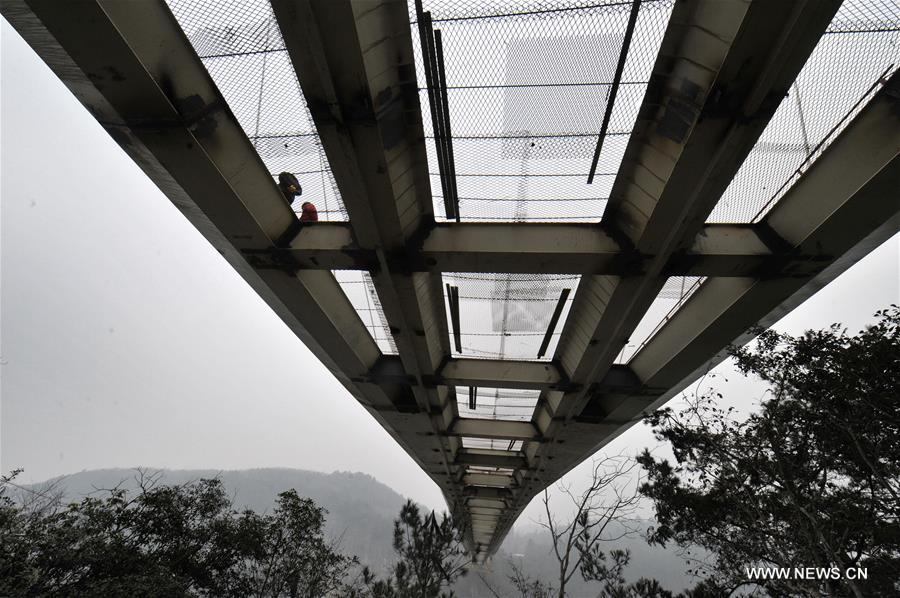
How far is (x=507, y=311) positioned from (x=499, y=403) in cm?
514

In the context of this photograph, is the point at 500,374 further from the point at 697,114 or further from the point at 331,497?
the point at 331,497

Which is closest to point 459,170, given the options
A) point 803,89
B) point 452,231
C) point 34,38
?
point 452,231

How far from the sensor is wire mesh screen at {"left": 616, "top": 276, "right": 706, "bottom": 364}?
18.0ft

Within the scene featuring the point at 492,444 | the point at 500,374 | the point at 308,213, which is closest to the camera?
the point at 308,213

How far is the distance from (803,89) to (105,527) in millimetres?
13833

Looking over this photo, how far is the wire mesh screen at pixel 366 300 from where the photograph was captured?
5711 millimetres

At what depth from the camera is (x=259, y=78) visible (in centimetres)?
337

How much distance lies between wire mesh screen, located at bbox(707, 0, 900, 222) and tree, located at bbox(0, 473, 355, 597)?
38.7ft

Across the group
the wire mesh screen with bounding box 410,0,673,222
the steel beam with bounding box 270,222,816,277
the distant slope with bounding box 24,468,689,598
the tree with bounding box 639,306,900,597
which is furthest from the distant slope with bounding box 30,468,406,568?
the tree with bounding box 639,306,900,597

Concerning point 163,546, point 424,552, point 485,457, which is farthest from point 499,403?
point 163,546

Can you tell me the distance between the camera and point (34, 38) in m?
2.57

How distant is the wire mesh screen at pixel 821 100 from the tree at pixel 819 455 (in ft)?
7.33

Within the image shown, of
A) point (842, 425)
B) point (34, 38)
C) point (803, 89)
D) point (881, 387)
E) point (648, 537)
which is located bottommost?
point (648, 537)

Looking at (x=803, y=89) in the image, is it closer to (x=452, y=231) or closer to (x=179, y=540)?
(x=452, y=231)
